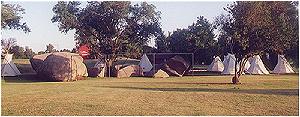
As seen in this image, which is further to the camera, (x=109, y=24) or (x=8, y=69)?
(x=109, y=24)

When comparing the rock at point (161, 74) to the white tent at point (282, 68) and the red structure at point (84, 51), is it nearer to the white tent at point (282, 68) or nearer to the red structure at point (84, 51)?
the red structure at point (84, 51)

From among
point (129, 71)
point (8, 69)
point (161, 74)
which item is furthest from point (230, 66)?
point (8, 69)

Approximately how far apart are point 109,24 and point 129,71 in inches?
246

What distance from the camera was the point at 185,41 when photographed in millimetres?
49156

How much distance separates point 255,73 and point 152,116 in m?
33.0

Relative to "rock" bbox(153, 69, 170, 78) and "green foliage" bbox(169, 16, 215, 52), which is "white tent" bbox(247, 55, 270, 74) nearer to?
"green foliage" bbox(169, 16, 215, 52)

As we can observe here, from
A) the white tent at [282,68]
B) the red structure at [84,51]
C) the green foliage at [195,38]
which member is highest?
the green foliage at [195,38]

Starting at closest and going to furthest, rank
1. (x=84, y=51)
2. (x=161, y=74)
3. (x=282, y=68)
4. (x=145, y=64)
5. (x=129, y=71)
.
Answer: (x=161, y=74) → (x=129, y=71) → (x=282, y=68) → (x=84, y=51) → (x=145, y=64)

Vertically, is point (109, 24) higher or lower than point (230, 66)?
higher

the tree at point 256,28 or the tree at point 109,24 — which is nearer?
the tree at point 256,28

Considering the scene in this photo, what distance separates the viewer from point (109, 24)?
4359 centimetres

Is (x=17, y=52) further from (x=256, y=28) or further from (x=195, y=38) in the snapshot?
(x=256, y=28)

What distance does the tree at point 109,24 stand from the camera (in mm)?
42938

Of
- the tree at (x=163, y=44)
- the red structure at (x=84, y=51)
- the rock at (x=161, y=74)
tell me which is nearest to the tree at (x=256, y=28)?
the rock at (x=161, y=74)
